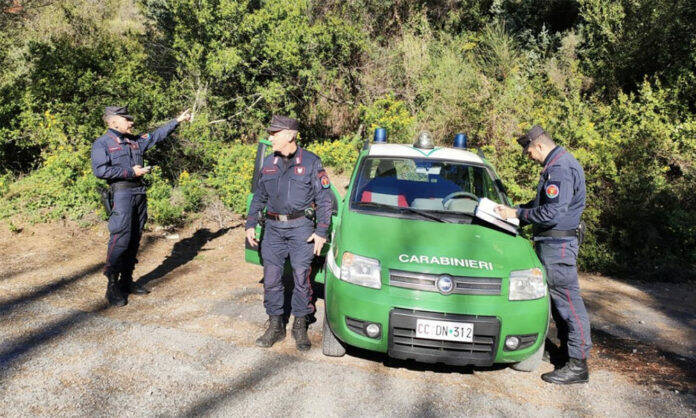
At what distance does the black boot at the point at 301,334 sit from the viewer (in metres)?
4.03

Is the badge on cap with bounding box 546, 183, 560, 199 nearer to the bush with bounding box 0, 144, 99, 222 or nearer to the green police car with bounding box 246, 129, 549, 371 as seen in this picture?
the green police car with bounding box 246, 129, 549, 371

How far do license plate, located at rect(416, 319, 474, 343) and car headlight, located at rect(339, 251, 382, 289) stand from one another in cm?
41

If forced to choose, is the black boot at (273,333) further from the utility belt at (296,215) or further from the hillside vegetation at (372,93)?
the hillside vegetation at (372,93)

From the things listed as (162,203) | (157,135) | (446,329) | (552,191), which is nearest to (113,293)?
(157,135)

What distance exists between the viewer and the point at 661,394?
361 cm

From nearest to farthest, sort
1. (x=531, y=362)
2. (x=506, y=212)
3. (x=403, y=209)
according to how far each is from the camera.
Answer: (x=531, y=362)
(x=506, y=212)
(x=403, y=209)

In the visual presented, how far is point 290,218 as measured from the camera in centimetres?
398

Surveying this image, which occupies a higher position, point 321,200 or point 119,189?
point 321,200

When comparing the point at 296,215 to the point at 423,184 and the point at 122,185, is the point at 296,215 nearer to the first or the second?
the point at 423,184

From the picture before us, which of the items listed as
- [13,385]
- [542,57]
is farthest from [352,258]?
[542,57]

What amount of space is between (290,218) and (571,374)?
101 inches

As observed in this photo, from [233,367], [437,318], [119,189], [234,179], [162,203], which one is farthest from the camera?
[234,179]

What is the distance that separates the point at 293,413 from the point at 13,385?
197 centimetres

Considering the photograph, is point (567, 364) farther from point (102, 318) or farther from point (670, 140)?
point (670, 140)
